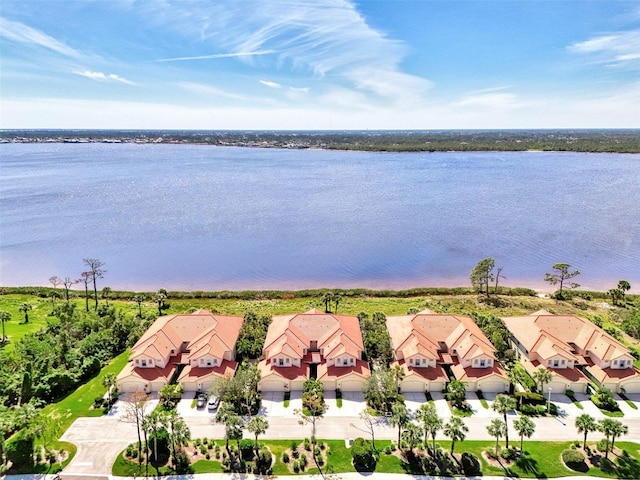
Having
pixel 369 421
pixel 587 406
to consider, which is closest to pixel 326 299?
pixel 369 421

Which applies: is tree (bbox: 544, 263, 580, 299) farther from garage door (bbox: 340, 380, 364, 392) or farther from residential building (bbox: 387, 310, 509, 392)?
garage door (bbox: 340, 380, 364, 392)

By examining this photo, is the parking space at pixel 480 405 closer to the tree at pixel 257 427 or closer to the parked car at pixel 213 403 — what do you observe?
the tree at pixel 257 427

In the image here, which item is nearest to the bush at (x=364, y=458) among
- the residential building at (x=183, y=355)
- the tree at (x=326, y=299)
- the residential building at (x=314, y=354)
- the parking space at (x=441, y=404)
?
the parking space at (x=441, y=404)

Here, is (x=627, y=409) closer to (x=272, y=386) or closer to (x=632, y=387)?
(x=632, y=387)

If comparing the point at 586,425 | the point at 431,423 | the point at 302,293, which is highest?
the point at 431,423

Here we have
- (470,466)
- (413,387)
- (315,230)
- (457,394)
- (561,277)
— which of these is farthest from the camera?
(315,230)

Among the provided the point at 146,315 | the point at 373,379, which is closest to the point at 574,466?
the point at 373,379
